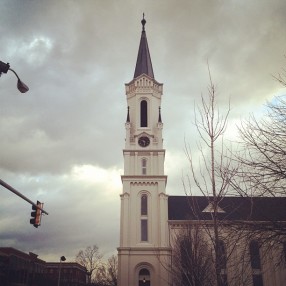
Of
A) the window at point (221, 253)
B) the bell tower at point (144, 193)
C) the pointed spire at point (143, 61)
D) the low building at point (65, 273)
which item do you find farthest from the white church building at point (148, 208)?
the low building at point (65, 273)

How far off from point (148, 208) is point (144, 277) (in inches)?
331

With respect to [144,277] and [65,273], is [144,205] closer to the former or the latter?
[144,277]

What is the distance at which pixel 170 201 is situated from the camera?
49.7 m

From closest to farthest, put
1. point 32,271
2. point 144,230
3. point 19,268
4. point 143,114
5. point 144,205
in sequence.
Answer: point 144,230
point 144,205
point 143,114
point 19,268
point 32,271

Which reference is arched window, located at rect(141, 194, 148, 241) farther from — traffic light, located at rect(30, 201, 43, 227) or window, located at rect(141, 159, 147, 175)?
traffic light, located at rect(30, 201, 43, 227)

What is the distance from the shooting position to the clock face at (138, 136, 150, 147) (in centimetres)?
4875

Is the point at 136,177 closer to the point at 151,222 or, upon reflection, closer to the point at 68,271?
the point at 151,222

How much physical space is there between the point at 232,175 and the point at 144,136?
1477 inches

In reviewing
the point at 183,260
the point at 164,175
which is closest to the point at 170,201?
the point at 164,175

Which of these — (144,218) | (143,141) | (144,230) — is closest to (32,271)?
(144,230)

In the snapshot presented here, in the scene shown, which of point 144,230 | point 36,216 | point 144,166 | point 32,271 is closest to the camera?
point 36,216

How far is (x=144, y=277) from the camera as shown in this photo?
4112 centimetres

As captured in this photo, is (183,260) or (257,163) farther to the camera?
(183,260)

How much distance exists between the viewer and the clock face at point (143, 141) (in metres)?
48.8
